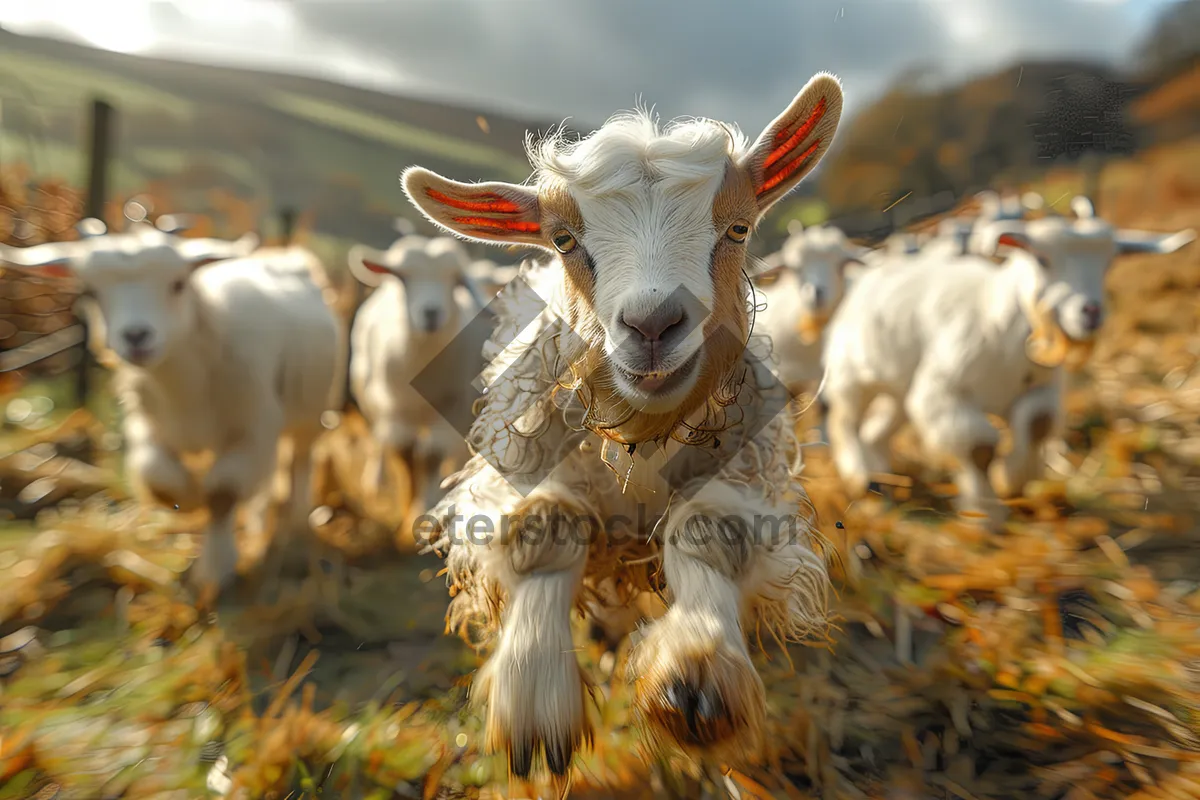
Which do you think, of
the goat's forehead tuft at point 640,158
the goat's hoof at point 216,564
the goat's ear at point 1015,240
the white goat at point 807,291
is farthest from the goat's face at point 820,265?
the goat's hoof at point 216,564

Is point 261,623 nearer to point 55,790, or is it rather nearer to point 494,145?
point 55,790

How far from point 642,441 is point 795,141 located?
771mm

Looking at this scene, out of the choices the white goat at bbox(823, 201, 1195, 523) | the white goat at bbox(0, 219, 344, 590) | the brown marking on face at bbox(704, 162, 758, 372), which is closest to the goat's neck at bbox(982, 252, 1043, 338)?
the white goat at bbox(823, 201, 1195, 523)

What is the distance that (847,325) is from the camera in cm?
465

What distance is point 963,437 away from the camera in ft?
11.9

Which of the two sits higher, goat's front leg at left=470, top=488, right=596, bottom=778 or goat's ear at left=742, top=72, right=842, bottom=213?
goat's ear at left=742, top=72, right=842, bottom=213

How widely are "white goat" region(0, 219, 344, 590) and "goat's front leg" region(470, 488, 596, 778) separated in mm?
2247

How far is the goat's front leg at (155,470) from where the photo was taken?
3.15 metres

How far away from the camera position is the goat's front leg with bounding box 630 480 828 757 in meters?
1.22

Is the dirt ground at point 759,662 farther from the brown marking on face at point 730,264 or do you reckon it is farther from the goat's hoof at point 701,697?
the brown marking on face at point 730,264

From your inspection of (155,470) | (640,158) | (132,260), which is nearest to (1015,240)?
(640,158)

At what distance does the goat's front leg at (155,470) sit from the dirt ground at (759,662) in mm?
461

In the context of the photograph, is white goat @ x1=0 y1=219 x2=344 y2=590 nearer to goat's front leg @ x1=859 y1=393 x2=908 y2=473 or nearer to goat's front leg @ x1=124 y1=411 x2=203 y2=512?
goat's front leg @ x1=124 y1=411 x2=203 y2=512

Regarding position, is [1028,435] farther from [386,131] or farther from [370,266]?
[386,131]
